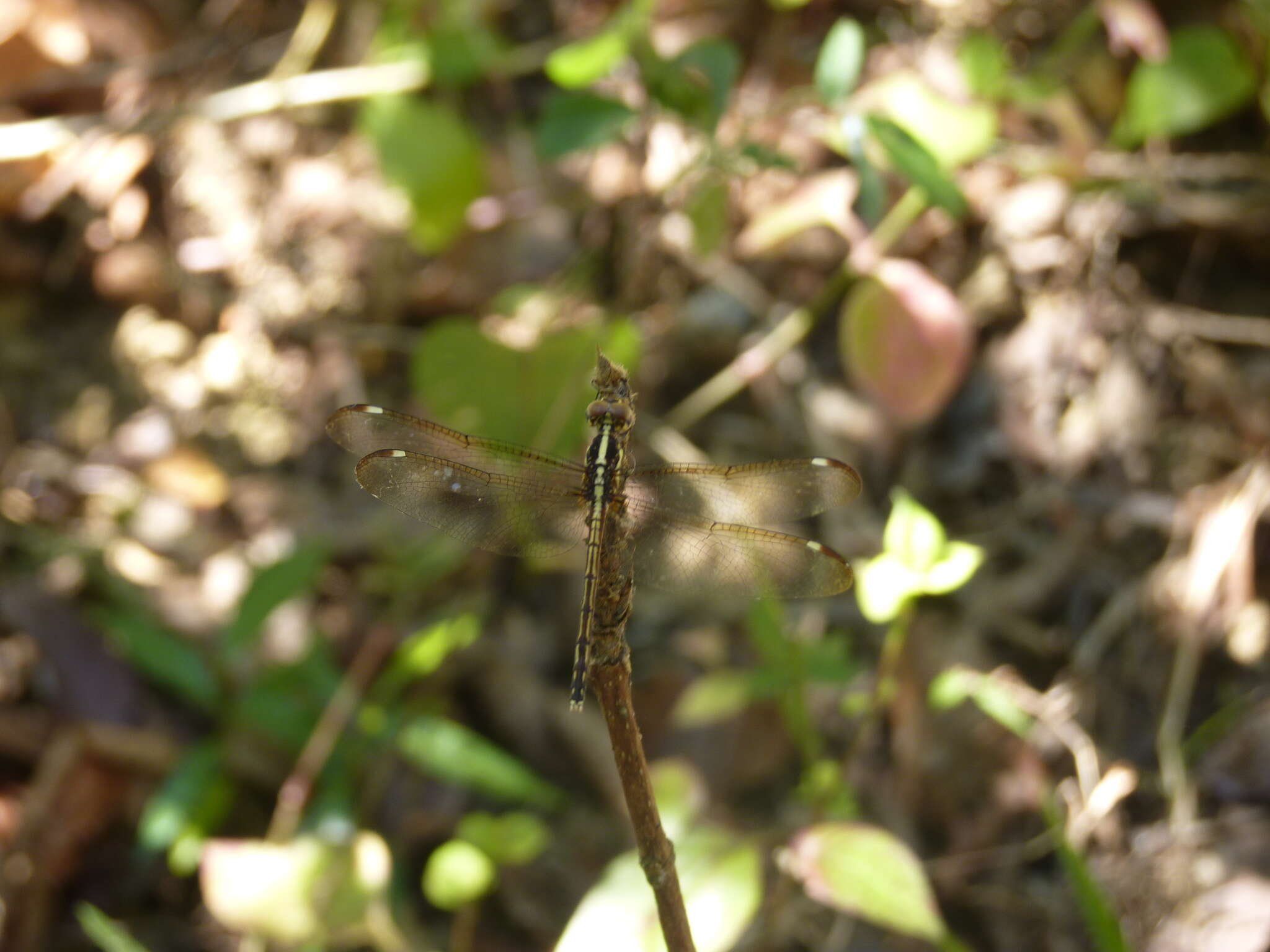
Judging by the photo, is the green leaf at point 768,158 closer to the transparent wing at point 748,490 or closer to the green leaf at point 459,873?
the transparent wing at point 748,490

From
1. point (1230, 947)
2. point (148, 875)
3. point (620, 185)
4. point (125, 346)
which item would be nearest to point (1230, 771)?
point (1230, 947)

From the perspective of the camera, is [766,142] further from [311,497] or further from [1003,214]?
[311,497]

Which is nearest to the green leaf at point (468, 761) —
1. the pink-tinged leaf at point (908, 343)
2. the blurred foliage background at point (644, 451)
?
the blurred foliage background at point (644, 451)

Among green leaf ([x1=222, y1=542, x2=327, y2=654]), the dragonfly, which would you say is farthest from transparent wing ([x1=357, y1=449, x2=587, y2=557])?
green leaf ([x1=222, y1=542, x2=327, y2=654])

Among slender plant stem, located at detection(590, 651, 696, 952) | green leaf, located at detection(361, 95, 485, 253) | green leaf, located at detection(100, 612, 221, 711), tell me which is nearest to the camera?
slender plant stem, located at detection(590, 651, 696, 952)

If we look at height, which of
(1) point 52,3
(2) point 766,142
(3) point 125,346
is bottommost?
(3) point 125,346

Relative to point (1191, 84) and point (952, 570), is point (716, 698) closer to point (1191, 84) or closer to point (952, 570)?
point (952, 570)

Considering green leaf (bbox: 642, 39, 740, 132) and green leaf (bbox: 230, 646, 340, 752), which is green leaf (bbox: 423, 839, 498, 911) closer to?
green leaf (bbox: 230, 646, 340, 752)
